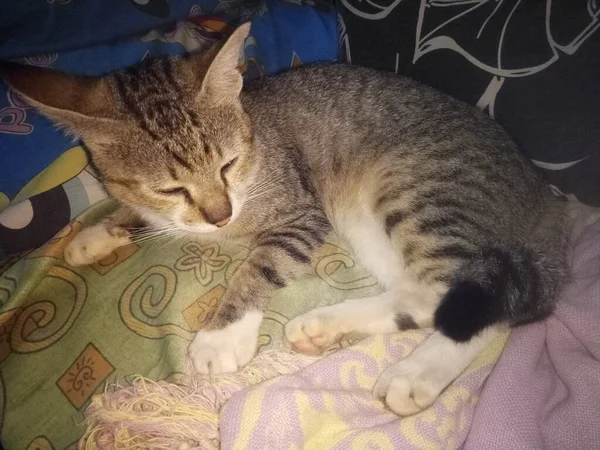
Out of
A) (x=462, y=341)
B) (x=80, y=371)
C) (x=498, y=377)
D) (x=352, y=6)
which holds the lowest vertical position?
(x=498, y=377)

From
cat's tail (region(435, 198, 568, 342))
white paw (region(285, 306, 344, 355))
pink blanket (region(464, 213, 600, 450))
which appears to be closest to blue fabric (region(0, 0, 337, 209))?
white paw (region(285, 306, 344, 355))

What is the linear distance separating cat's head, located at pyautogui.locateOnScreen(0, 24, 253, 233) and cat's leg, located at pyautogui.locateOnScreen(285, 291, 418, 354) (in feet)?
1.18

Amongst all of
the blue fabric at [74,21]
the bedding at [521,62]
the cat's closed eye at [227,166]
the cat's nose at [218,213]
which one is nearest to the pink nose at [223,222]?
the cat's nose at [218,213]

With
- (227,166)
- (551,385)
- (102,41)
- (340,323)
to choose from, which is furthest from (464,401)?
(102,41)

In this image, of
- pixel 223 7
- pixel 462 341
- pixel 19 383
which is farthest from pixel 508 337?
pixel 223 7

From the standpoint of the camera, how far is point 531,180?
4.56ft

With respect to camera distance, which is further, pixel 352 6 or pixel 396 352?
pixel 352 6

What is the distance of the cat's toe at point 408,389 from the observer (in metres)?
1.09

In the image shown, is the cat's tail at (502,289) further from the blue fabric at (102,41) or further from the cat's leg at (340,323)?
the blue fabric at (102,41)

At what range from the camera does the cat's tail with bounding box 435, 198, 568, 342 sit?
3.43ft

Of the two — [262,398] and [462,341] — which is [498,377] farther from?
[262,398]

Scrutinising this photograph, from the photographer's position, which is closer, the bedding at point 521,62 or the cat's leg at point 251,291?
the cat's leg at point 251,291

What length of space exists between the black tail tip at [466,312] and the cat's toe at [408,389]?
0.44 feet

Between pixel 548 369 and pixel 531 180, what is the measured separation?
559mm
